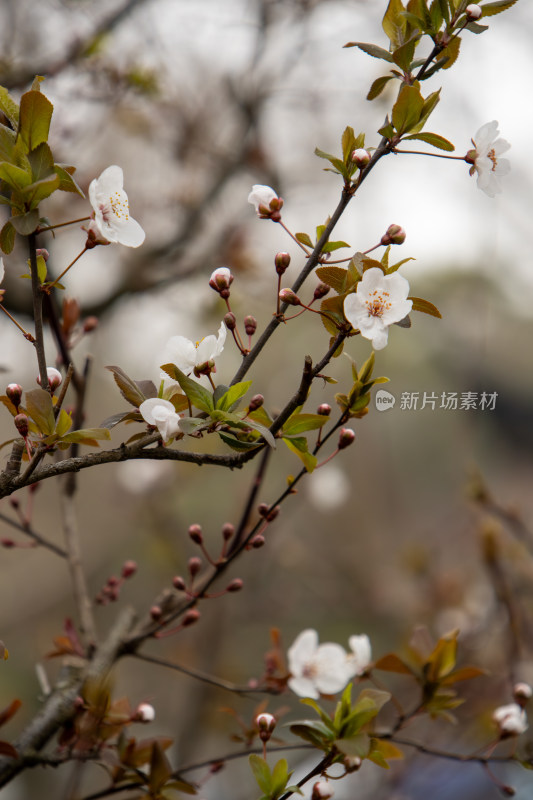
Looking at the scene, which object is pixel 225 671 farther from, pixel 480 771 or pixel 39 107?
pixel 39 107

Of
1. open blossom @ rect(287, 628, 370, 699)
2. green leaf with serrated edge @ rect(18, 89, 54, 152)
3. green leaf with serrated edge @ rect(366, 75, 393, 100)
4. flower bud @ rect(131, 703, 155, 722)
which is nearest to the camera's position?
green leaf with serrated edge @ rect(18, 89, 54, 152)

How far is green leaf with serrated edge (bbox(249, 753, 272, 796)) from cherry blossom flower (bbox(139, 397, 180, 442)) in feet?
1.03

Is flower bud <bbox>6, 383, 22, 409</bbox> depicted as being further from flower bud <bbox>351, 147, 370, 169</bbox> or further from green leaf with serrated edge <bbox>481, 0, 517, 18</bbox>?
green leaf with serrated edge <bbox>481, 0, 517, 18</bbox>

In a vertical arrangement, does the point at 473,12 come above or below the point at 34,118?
above

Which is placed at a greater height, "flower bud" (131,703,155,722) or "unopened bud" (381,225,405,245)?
"unopened bud" (381,225,405,245)

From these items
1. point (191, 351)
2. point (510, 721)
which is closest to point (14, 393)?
point (191, 351)

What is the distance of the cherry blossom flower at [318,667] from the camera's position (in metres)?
0.79

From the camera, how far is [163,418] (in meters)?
0.46

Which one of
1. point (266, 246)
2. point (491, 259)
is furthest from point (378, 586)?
point (266, 246)

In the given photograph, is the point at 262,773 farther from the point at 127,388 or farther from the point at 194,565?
the point at 127,388

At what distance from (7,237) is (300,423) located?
26cm

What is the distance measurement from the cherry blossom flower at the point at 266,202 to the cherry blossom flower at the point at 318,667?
516 millimetres

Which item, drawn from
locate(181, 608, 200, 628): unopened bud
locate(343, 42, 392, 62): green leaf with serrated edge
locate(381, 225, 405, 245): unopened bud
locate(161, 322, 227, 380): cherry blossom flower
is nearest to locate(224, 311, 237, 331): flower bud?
locate(161, 322, 227, 380): cherry blossom flower

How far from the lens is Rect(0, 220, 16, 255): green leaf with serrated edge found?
463 mm
